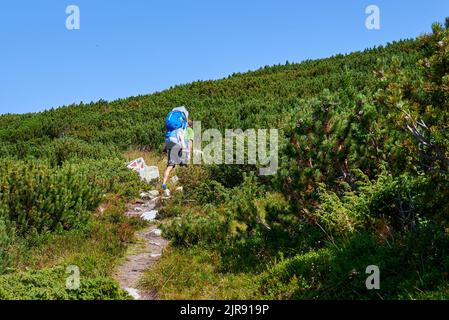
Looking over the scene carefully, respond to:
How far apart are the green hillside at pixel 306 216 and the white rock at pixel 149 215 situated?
38cm

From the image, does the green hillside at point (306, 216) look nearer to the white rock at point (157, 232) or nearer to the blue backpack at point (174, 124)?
the white rock at point (157, 232)

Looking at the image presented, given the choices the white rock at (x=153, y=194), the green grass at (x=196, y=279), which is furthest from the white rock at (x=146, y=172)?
the green grass at (x=196, y=279)

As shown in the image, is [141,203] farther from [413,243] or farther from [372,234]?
[413,243]

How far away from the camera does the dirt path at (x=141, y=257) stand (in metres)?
7.01

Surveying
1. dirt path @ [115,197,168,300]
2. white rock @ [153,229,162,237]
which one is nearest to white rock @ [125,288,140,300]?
dirt path @ [115,197,168,300]

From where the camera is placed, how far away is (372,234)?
6.36 meters

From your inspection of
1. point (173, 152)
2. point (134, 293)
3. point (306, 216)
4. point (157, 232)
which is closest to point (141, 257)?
point (157, 232)

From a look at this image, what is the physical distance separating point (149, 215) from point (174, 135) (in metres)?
2.77

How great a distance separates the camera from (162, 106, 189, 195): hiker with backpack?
43.1ft

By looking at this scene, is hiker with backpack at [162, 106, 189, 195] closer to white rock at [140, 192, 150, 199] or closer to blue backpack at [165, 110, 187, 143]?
blue backpack at [165, 110, 187, 143]

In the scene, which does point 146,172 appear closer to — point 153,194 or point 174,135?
point 153,194

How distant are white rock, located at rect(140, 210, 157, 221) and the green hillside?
38 cm
